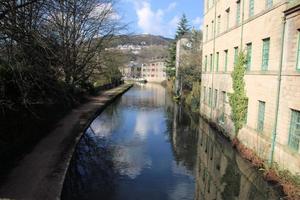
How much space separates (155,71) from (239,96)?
10923 cm

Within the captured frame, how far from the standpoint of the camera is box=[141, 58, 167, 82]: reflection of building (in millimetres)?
116325

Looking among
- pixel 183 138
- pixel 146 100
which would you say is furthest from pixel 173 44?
pixel 183 138

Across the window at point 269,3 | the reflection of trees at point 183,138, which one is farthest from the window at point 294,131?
the window at point 269,3

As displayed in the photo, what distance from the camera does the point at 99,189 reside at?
37.7ft

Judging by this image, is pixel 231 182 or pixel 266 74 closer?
pixel 231 182

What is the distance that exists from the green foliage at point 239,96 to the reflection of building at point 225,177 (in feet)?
4.90

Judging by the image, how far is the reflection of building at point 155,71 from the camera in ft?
382

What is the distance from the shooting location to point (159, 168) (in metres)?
14.5

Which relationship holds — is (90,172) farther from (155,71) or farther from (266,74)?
(155,71)

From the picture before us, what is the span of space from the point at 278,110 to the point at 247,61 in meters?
4.83

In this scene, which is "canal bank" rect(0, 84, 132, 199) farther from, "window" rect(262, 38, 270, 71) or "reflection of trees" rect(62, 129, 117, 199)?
"window" rect(262, 38, 270, 71)

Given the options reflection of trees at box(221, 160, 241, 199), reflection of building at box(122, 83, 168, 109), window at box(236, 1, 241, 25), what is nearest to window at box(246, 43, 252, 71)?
window at box(236, 1, 241, 25)

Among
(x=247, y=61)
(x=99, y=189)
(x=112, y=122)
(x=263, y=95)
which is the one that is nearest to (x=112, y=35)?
(x=112, y=122)

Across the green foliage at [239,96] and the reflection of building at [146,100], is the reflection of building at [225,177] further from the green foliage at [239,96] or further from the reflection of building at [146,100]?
the reflection of building at [146,100]
